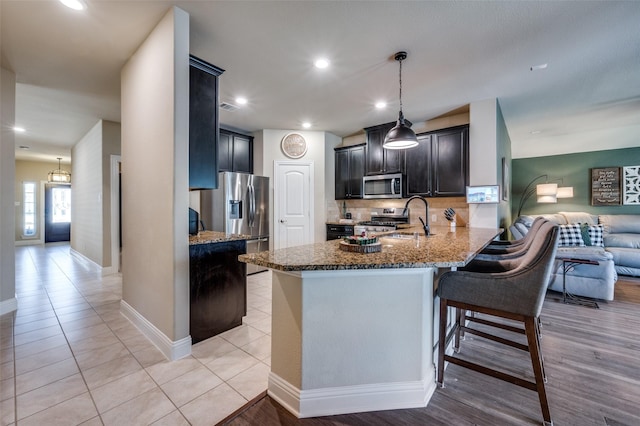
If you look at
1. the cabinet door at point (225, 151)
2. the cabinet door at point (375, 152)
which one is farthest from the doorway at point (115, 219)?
the cabinet door at point (375, 152)

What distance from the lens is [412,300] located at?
152 cm

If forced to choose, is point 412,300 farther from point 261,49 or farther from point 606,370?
point 261,49

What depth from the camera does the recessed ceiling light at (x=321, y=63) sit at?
266 cm

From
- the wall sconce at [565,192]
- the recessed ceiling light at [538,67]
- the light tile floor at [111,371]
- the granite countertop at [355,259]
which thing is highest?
the recessed ceiling light at [538,67]

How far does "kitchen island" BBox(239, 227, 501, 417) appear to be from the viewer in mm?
1452

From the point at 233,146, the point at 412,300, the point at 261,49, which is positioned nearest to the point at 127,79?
the point at 261,49

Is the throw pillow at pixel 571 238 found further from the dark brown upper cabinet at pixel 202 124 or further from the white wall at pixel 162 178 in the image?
the white wall at pixel 162 178

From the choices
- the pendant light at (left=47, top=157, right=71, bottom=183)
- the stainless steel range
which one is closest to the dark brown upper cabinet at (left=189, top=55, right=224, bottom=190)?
the stainless steel range

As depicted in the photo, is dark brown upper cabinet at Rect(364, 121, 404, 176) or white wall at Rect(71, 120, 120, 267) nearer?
white wall at Rect(71, 120, 120, 267)

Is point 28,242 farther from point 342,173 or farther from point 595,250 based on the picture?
point 595,250

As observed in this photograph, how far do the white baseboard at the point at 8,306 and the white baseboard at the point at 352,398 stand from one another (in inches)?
135

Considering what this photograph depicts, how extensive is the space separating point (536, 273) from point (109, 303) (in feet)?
13.6

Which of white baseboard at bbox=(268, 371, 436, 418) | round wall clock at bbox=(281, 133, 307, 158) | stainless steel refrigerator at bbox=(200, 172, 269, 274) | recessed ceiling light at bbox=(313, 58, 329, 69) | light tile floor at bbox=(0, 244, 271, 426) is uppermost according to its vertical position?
recessed ceiling light at bbox=(313, 58, 329, 69)

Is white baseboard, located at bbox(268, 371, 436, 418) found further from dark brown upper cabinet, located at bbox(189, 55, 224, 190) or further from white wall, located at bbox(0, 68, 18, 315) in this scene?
white wall, located at bbox(0, 68, 18, 315)
